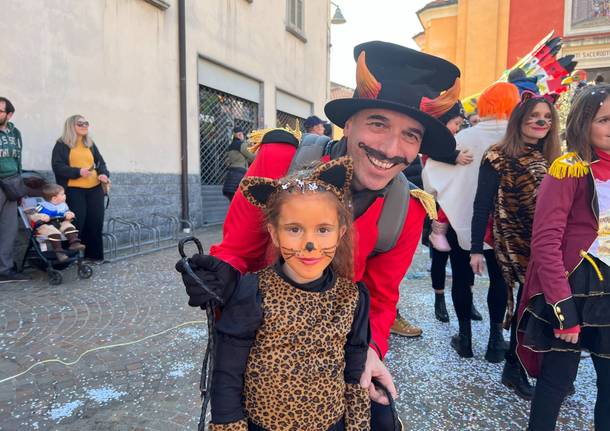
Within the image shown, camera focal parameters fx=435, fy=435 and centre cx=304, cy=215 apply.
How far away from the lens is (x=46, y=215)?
15.0ft

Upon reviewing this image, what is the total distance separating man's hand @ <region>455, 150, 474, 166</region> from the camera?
308 centimetres

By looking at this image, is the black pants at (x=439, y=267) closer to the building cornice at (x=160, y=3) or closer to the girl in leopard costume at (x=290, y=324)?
the girl in leopard costume at (x=290, y=324)

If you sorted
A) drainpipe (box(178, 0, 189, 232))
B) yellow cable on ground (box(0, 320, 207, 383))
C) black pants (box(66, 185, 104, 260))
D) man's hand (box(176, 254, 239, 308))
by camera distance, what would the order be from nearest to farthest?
man's hand (box(176, 254, 239, 308)), yellow cable on ground (box(0, 320, 207, 383)), black pants (box(66, 185, 104, 260)), drainpipe (box(178, 0, 189, 232))

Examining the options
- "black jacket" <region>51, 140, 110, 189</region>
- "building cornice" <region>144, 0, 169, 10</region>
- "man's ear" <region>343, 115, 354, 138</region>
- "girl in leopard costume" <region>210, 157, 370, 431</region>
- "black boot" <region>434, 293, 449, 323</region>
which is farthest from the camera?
"building cornice" <region>144, 0, 169, 10</region>

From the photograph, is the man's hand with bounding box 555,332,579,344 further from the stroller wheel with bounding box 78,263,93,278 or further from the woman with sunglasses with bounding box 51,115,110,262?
the woman with sunglasses with bounding box 51,115,110,262

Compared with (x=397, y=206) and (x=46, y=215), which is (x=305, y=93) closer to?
(x=46, y=215)

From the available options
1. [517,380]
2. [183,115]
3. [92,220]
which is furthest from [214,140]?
[517,380]

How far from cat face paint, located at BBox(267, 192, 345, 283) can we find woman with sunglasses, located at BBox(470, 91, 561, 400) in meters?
1.73

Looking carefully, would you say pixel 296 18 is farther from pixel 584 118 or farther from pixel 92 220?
pixel 584 118

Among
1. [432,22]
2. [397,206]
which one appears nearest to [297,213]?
[397,206]

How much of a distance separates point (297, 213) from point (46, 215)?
13.8 ft

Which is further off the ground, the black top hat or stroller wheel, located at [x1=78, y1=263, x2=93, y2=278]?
the black top hat

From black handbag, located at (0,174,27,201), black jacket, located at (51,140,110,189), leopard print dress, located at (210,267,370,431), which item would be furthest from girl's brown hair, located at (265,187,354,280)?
black jacket, located at (51,140,110,189)

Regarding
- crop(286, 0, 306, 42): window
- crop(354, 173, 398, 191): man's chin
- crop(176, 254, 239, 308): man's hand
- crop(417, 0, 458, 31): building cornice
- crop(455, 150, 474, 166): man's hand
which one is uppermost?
crop(417, 0, 458, 31): building cornice
